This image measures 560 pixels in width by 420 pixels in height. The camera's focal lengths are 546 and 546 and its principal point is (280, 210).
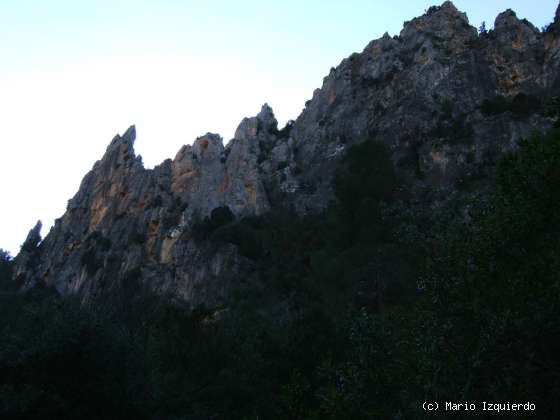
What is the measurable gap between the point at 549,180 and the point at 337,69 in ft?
235

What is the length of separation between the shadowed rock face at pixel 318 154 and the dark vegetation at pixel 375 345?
2202 cm

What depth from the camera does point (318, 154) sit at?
7194 cm

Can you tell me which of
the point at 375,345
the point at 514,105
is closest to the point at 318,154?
the point at 514,105

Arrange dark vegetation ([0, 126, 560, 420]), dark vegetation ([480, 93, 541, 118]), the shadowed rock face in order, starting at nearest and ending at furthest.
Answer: dark vegetation ([0, 126, 560, 420])
dark vegetation ([480, 93, 541, 118])
the shadowed rock face

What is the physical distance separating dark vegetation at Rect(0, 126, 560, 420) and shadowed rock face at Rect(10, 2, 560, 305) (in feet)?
72.2

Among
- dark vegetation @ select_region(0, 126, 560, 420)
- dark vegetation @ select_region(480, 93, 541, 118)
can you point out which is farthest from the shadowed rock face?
dark vegetation @ select_region(0, 126, 560, 420)

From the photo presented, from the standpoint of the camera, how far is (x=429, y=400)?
12.3 m

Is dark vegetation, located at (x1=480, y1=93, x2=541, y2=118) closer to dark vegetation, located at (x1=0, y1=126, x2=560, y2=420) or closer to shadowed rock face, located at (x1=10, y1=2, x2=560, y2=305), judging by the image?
shadowed rock face, located at (x1=10, y1=2, x2=560, y2=305)

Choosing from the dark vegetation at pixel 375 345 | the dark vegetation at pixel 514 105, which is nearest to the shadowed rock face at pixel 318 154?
the dark vegetation at pixel 514 105

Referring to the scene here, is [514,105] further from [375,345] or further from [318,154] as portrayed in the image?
[375,345]

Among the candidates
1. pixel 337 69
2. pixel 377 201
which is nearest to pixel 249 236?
pixel 377 201

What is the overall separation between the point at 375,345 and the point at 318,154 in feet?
190

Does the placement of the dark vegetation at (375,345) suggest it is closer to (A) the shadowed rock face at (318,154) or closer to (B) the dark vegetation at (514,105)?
(A) the shadowed rock face at (318,154)

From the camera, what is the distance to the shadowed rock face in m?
56.5
